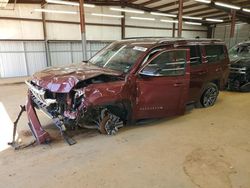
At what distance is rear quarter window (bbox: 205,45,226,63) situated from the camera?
5.22 metres

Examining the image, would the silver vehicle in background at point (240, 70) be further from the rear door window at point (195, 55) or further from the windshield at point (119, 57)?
the windshield at point (119, 57)

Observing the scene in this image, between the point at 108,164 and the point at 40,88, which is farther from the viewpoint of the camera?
the point at 40,88

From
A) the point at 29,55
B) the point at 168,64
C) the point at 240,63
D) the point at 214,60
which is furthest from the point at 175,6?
the point at 168,64

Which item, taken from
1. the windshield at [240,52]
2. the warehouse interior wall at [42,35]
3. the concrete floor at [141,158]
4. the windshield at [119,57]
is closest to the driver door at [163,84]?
the windshield at [119,57]

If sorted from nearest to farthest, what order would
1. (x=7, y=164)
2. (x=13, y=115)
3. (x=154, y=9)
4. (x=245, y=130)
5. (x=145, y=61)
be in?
(x=7, y=164), (x=145, y=61), (x=245, y=130), (x=13, y=115), (x=154, y=9)

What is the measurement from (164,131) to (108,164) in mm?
1486

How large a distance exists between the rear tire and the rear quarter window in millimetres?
623

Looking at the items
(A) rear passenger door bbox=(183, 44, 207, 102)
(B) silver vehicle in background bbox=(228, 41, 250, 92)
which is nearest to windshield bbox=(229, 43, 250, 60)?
(B) silver vehicle in background bbox=(228, 41, 250, 92)

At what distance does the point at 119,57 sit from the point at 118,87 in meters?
0.91

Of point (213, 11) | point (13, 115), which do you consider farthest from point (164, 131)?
point (213, 11)

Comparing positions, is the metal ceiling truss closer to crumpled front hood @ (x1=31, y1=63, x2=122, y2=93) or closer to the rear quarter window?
the rear quarter window

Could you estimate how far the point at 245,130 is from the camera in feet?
13.6

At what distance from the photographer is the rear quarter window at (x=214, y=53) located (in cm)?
522

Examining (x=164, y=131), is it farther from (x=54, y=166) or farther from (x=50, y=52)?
(x=50, y=52)
